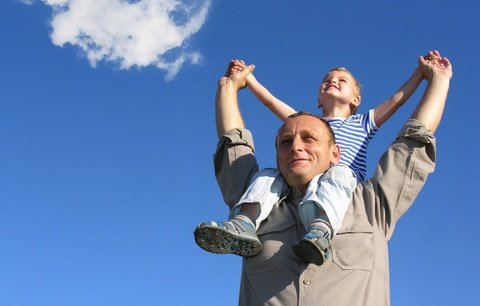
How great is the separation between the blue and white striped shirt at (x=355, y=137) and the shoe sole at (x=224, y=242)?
1.77 meters

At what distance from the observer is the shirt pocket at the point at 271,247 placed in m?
4.36

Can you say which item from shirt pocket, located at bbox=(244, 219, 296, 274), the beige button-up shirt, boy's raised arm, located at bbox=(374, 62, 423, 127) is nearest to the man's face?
the beige button-up shirt

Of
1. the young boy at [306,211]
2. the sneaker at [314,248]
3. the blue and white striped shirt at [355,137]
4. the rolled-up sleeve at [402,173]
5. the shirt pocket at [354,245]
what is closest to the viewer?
the sneaker at [314,248]

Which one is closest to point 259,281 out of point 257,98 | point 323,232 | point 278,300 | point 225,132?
point 278,300

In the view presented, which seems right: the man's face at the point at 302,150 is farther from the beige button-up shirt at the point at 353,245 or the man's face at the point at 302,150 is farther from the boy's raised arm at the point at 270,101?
the boy's raised arm at the point at 270,101

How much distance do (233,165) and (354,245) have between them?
1.38 metres

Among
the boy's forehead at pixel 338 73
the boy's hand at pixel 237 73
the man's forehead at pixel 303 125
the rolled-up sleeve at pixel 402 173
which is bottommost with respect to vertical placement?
the rolled-up sleeve at pixel 402 173

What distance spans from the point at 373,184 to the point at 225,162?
1.31 metres

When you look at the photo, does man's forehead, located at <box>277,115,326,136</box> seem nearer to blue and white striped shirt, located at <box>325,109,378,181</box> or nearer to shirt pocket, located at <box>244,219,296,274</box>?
shirt pocket, located at <box>244,219,296,274</box>

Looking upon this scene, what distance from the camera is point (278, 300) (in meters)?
4.14

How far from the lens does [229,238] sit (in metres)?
4.31

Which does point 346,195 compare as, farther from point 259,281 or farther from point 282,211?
point 259,281

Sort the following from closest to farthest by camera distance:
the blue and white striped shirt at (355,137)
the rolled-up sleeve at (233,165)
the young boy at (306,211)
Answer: the young boy at (306,211) → the rolled-up sleeve at (233,165) → the blue and white striped shirt at (355,137)

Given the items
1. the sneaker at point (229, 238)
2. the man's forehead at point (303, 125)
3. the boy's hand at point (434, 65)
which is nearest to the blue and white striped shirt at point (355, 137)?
the boy's hand at point (434, 65)
